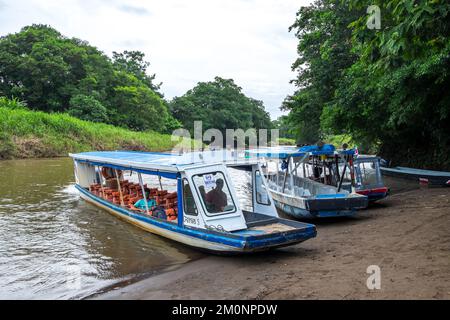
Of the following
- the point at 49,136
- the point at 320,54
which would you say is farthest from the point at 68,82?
the point at 320,54

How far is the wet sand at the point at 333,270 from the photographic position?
5664 millimetres

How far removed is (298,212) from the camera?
37.1ft

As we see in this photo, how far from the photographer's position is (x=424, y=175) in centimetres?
1691

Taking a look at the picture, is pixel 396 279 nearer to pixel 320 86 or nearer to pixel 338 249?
pixel 338 249

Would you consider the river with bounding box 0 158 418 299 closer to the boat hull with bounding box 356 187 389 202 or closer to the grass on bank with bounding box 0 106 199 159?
the boat hull with bounding box 356 187 389 202

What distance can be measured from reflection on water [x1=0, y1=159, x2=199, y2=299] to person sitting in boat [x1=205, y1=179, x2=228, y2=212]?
3.98 feet

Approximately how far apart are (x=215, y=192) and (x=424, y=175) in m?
11.9

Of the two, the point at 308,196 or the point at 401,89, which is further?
the point at 401,89

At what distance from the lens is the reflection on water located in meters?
7.45

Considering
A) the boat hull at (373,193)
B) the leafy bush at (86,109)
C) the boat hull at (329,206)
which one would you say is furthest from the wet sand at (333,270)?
the leafy bush at (86,109)

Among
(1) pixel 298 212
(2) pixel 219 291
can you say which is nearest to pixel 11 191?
(1) pixel 298 212

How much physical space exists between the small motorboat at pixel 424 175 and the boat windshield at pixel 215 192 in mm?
10432

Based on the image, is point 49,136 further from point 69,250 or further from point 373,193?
point 373,193
